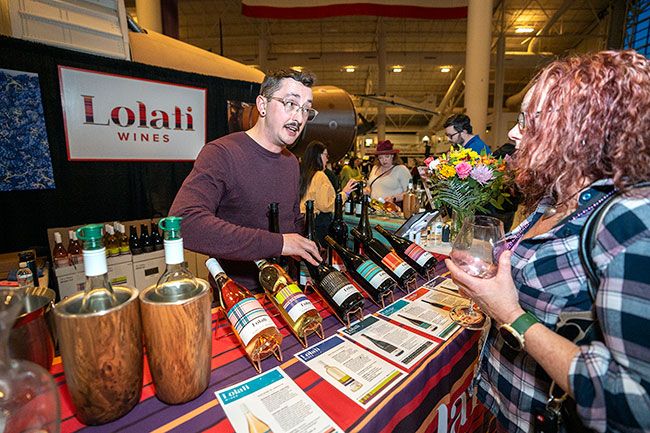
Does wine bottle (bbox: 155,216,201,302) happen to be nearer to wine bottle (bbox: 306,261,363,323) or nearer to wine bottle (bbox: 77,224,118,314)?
wine bottle (bbox: 77,224,118,314)

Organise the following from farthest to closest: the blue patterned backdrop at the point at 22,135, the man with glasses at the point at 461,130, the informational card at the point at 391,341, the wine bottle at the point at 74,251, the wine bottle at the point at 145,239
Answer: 1. the man with glasses at the point at 461,130
2. the wine bottle at the point at 145,239
3. the wine bottle at the point at 74,251
4. the blue patterned backdrop at the point at 22,135
5. the informational card at the point at 391,341

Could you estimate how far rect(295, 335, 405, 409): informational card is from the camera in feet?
2.35

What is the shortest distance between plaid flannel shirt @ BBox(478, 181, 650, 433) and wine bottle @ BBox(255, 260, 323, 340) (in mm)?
548

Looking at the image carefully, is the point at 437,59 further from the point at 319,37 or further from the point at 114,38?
the point at 114,38

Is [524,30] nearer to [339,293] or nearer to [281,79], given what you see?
[281,79]

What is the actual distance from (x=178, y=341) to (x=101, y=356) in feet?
0.40

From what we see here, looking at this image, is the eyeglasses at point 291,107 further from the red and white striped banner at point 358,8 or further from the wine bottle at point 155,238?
the red and white striped banner at point 358,8

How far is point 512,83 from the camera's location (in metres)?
17.8

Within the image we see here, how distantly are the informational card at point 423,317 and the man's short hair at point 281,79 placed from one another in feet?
3.36

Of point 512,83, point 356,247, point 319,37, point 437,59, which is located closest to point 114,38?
point 356,247

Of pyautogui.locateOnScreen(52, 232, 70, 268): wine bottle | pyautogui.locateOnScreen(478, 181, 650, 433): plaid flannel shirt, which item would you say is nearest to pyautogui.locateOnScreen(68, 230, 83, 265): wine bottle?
pyautogui.locateOnScreen(52, 232, 70, 268): wine bottle

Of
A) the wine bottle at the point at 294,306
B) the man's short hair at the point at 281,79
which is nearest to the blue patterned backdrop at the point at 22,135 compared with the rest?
the man's short hair at the point at 281,79

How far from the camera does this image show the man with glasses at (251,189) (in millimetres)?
1140

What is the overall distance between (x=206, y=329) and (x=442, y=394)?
2.31ft
